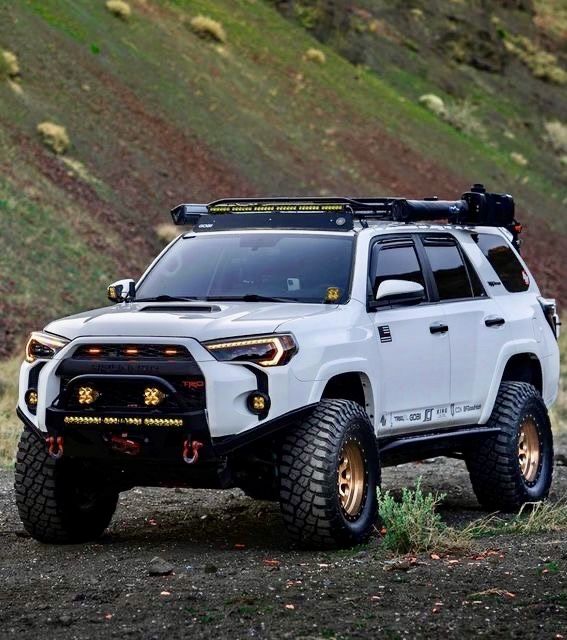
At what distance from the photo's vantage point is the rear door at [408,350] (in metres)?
9.47

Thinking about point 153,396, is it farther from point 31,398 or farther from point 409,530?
point 409,530

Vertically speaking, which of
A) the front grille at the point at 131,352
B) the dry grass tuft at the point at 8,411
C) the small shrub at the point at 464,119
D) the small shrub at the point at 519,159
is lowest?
the dry grass tuft at the point at 8,411

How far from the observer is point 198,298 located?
9.57m

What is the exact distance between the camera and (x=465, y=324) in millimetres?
10453

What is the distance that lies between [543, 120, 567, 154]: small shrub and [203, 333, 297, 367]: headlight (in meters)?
45.5

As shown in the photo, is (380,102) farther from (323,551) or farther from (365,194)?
(323,551)

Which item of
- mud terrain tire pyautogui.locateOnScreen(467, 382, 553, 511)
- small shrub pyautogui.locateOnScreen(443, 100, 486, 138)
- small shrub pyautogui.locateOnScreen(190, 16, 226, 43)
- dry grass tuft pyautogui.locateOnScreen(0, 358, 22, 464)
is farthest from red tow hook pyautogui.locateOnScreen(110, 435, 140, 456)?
small shrub pyautogui.locateOnScreen(443, 100, 486, 138)

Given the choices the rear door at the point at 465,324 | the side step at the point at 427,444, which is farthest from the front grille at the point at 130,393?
the rear door at the point at 465,324

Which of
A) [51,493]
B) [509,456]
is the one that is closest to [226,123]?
[509,456]

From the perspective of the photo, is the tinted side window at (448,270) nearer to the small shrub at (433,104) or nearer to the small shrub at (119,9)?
the small shrub at (119,9)

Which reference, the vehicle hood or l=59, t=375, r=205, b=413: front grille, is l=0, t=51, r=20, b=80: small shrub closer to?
the vehicle hood

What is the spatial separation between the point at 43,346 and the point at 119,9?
29.8m

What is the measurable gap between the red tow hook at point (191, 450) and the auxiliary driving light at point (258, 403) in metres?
0.35

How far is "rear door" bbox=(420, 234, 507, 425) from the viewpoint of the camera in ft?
33.9
